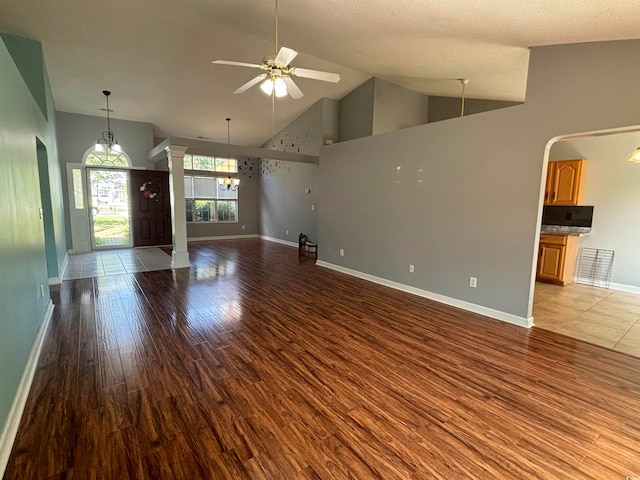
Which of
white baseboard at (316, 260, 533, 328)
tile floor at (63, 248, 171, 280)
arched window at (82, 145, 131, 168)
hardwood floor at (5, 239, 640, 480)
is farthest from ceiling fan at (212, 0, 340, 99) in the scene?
arched window at (82, 145, 131, 168)

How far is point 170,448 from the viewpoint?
1.73 metres

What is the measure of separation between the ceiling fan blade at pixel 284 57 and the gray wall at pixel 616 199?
17.5 ft

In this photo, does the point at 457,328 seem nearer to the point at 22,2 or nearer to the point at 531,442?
the point at 531,442

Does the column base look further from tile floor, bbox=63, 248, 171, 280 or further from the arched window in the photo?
the arched window

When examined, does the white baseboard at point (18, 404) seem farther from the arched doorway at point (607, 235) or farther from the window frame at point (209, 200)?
the window frame at point (209, 200)

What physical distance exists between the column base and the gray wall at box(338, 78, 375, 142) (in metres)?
4.27

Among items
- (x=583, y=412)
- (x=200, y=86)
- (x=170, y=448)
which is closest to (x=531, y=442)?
(x=583, y=412)

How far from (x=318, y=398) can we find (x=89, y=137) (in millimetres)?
8430

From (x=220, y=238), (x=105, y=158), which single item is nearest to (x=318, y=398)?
(x=105, y=158)

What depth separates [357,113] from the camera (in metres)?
6.46

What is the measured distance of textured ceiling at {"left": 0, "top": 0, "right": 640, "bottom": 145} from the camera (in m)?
2.73

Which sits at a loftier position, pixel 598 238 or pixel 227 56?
pixel 227 56

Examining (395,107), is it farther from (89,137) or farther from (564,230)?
(89,137)

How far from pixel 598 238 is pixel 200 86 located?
7.78 meters
